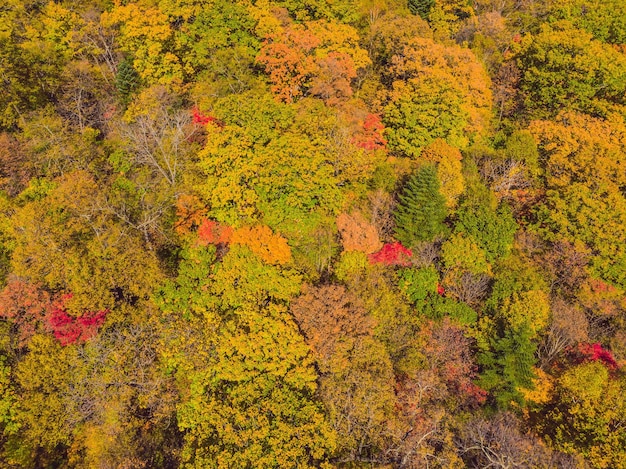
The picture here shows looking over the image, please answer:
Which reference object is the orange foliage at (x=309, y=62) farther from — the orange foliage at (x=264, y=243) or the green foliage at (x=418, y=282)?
the green foliage at (x=418, y=282)

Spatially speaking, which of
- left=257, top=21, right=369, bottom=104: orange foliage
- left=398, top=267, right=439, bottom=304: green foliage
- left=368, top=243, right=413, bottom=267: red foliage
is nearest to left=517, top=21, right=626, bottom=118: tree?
left=257, top=21, right=369, bottom=104: orange foliage

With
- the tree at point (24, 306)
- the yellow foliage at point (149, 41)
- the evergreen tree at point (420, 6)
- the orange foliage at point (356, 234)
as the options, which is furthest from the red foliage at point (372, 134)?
the tree at point (24, 306)

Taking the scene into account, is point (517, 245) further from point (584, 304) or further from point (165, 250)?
point (165, 250)

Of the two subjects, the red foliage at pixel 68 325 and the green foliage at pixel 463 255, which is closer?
the red foliage at pixel 68 325

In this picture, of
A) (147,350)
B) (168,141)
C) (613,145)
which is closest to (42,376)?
(147,350)

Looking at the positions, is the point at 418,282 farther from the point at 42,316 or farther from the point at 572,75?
the point at 572,75

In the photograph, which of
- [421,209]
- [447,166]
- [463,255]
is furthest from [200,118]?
[463,255]
